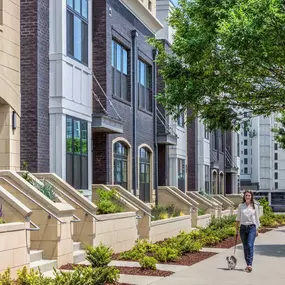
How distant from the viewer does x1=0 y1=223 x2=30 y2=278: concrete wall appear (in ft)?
38.6

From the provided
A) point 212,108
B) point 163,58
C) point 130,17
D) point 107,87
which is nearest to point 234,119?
point 212,108

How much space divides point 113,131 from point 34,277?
1236 cm

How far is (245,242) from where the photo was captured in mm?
14695

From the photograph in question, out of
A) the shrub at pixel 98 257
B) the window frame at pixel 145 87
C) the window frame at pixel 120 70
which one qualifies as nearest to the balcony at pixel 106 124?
the window frame at pixel 120 70

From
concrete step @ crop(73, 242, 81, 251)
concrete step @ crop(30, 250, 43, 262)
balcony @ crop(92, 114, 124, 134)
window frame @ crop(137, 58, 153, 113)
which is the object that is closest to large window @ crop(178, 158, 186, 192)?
window frame @ crop(137, 58, 153, 113)

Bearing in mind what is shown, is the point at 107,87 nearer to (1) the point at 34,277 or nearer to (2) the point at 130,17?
(2) the point at 130,17

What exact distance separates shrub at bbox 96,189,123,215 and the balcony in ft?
6.45

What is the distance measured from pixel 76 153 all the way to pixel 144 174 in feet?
28.4

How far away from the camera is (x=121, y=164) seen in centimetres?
2464

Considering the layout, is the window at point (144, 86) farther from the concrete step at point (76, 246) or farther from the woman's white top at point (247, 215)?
the woman's white top at point (247, 215)

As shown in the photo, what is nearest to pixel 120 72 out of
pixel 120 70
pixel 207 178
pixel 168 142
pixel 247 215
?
pixel 120 70

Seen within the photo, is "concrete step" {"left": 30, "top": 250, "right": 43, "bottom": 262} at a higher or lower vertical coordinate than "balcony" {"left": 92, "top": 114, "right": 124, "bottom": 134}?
lower

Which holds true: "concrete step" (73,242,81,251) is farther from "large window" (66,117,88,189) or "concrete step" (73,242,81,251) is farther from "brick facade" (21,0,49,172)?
"large window" (66,117,88,189)

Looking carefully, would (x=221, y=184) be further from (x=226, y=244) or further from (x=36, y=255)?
(x=36, y=255)
